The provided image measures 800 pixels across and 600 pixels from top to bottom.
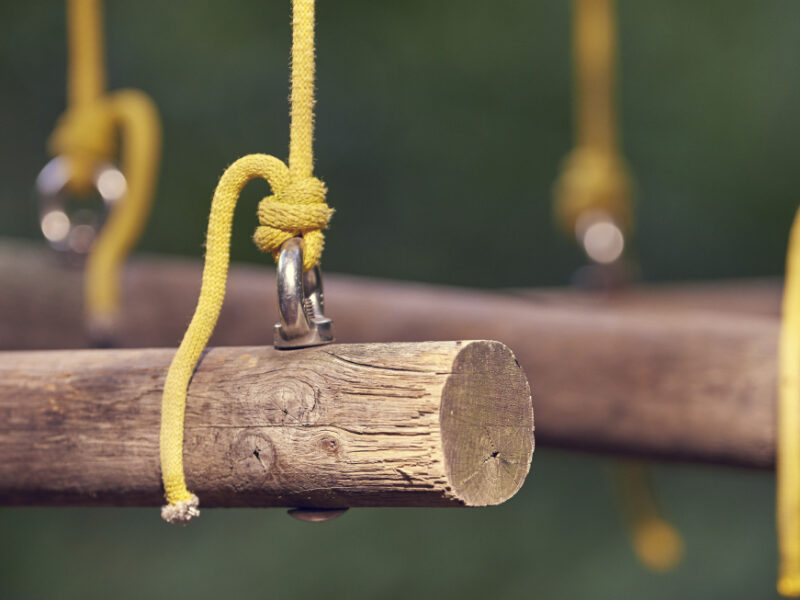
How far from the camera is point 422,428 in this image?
15.9 inches

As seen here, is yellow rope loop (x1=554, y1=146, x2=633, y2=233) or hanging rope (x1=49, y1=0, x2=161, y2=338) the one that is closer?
hanging rope (x1=49, y1=0, x2=161, y2=338)

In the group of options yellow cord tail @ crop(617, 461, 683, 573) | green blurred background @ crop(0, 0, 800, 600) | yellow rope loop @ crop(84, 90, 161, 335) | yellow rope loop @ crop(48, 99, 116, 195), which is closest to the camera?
yellow rope loop @ crop(84, 90, 161, 335)

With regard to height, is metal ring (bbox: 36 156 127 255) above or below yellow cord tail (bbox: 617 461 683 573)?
above

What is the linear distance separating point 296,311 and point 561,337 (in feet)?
1.33

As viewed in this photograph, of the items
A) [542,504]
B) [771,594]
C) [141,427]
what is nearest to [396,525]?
[542,504]

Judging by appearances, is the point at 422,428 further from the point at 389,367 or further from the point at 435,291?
the point at 435,291

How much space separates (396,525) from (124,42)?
137 cm

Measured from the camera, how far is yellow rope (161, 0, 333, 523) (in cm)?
47

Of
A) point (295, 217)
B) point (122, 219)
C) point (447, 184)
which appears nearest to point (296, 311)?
point (295, 217)

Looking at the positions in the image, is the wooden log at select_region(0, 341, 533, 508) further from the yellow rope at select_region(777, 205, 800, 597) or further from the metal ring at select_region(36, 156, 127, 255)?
the metal ring at select_region(36, 156, 127, 255)

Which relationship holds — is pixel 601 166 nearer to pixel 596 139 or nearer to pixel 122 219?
pixel 596 139

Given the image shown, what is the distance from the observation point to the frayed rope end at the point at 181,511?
1.51 ft

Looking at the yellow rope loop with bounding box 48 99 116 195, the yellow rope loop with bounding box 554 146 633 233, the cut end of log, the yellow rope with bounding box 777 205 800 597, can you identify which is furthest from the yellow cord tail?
the cut end of log

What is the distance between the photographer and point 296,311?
46 centimetres
